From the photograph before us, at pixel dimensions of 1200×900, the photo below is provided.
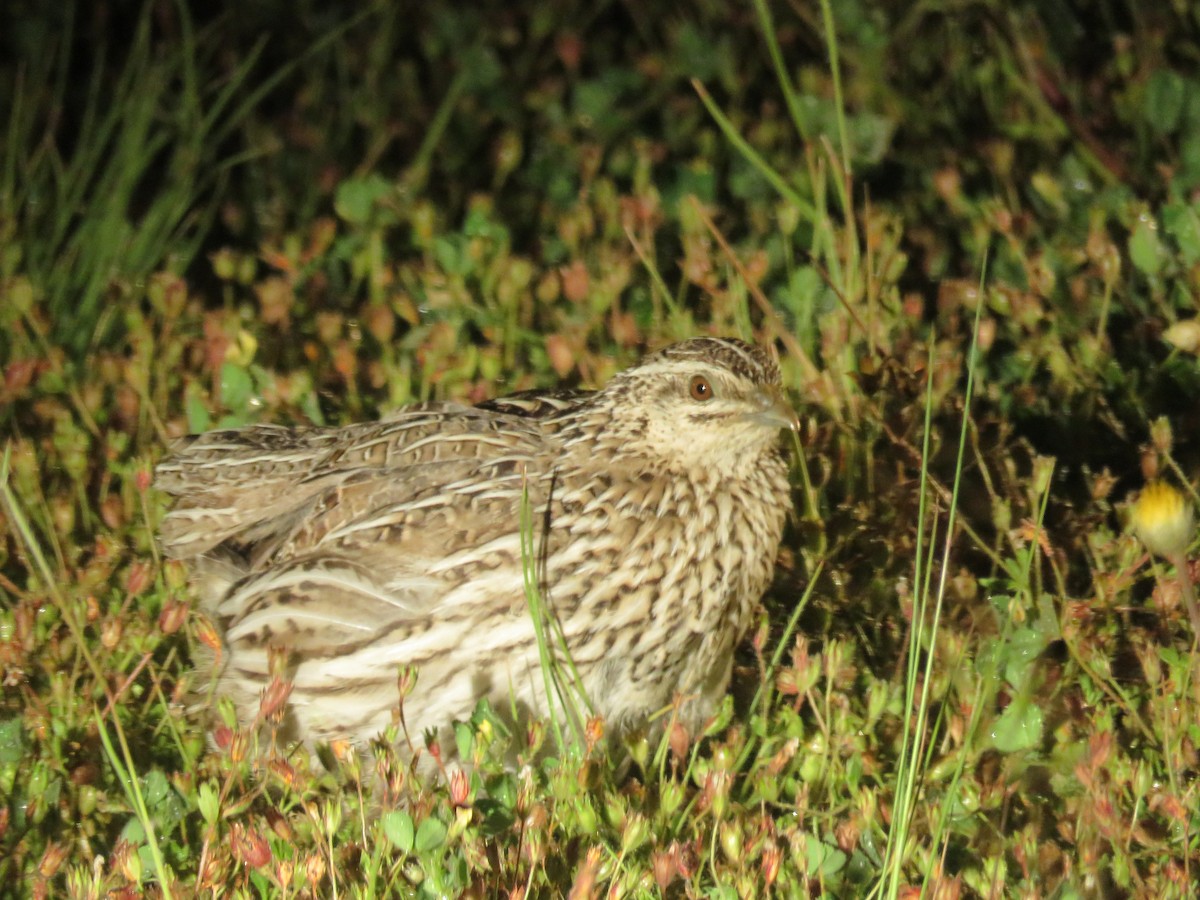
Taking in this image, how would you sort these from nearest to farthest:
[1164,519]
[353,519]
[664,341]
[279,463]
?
[1164,519]
[353,519]
[279,463]
[664,341]

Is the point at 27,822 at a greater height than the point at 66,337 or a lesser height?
lesser

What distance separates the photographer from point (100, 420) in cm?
481

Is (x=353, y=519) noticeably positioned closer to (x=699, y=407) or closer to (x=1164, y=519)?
(x=699, y=407)

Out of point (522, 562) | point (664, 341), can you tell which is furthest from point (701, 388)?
point (664, 341)

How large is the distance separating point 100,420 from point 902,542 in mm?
2183

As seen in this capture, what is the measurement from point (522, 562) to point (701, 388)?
55 centimetres

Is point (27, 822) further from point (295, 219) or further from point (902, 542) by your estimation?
point (295, 219)

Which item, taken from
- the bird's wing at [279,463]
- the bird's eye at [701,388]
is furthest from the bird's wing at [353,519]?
the bird's eye at [701,388]

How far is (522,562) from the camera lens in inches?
138

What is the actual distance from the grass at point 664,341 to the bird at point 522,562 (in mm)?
118

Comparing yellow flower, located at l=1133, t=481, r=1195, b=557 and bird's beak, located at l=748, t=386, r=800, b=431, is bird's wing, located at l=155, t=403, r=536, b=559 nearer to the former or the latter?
bird's beak, located at l=748, t=386, r=800, b=431

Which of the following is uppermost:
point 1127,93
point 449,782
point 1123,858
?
point 1127,93

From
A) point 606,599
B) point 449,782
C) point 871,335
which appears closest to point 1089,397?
point 871,335

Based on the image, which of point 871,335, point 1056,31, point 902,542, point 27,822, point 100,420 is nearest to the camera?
point 27,822
